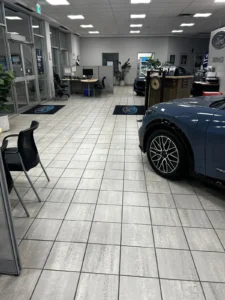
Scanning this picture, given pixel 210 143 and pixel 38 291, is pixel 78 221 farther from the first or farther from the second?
pixel 210 143

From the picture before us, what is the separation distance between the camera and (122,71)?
Answer: 47.1 ft

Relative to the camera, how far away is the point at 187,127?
2.39 m

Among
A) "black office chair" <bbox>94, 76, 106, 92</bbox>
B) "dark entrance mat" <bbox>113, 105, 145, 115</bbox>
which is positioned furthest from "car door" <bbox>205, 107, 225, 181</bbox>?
"black office chair" <bbox>94, 76, 106, 92</bbox>

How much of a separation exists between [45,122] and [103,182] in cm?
354

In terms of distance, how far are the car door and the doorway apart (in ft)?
18.8

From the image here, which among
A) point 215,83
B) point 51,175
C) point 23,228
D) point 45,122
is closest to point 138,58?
point 215,83

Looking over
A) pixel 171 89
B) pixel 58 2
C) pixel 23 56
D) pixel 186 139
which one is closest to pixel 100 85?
pixel 23 56

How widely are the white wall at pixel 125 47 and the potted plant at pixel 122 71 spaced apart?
9.0 inches

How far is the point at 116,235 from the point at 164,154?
121 centimetres

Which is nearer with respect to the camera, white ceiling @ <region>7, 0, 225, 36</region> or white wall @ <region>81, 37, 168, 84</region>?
white ceiling @ <region>7, 0, 225, 36</region>

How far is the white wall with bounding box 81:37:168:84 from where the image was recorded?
14039 mm

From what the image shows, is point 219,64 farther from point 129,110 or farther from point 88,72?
point 88,72

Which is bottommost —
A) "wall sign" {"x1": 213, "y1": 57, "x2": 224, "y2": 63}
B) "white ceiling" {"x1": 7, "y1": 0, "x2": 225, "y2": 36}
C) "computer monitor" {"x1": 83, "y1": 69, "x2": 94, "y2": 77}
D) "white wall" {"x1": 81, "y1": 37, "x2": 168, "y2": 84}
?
"computer monitor" {"x1": 83, "y1": 69, "x2": 94, "y2": 77}

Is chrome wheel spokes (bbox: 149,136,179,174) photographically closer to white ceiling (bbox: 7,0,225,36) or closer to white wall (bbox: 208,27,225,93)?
white wall (bbox: 208,27,225,93)
